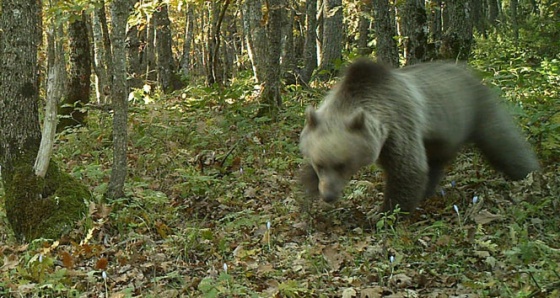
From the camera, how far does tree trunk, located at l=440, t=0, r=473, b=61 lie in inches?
390

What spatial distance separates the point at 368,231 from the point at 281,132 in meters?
4.64

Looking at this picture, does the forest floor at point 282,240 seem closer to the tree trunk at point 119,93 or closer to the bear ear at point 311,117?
the tree trunk at point 119,93

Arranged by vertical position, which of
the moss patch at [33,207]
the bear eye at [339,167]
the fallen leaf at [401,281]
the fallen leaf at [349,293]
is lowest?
the fallen leaf at [401,281]

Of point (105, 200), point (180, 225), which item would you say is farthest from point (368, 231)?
point (105, 200)

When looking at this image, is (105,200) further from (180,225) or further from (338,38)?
(338,38)

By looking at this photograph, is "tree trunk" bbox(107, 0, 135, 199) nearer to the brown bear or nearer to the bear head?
the brown bear

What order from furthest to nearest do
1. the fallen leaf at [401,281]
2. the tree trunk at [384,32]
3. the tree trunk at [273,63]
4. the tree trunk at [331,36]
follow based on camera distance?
the tree trunk at [331,36]
the tree trunk at [384,32]
the tree trunk at [273,63]
the fallen leaf at [401,281]

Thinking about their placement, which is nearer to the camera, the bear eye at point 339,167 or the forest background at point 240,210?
the forest background at point 240,210

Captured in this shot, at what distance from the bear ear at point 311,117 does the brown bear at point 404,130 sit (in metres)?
0.01

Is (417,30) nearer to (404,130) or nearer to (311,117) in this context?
(404,130)

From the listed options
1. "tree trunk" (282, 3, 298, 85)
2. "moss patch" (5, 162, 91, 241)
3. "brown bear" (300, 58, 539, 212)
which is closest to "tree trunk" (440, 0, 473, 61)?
"brown bear" (300, 58, 539, 212)

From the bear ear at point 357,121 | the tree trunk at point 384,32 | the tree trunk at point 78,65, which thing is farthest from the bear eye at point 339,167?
the tree trunk at point 78,65

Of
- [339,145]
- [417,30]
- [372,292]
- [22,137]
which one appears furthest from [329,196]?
[417,30]

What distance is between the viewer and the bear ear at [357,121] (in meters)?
5.95
